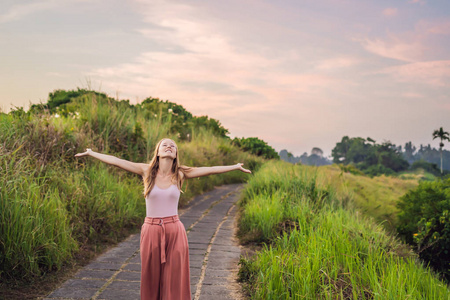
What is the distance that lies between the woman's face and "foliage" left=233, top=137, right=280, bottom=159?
1833 cm

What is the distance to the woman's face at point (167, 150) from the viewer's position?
10.0 feet

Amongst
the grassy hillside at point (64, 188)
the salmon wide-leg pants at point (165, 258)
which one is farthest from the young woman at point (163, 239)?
the grassy hillside at point (64, 188)

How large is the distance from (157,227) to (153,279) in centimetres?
44

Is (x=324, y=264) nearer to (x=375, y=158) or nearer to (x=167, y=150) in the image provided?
(x=167, y=150)

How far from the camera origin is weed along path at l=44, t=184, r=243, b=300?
404 centimetres

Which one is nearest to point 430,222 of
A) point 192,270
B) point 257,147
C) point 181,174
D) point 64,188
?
point 192,270

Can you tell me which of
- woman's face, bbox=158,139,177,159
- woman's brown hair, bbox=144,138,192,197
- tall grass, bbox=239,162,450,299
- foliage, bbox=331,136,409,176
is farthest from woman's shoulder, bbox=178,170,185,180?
foliage, bbox=331,136,409,176

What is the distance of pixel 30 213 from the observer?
4.55 m

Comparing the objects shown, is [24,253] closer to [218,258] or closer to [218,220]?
[218,258]

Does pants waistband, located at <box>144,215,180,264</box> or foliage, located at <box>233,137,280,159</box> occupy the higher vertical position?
foliage, located at <box>233,137,280,159</box>

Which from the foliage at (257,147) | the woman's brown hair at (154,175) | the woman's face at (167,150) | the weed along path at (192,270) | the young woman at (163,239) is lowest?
the weed along path at (192,270)

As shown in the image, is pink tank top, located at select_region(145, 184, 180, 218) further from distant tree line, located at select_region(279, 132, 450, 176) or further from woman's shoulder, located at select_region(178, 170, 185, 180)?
distant tree line, located at select_region(279, 132, 450, 176)

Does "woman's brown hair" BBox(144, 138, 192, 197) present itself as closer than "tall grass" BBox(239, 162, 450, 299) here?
Yes

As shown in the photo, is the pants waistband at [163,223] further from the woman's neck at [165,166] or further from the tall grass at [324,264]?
the tall grass at [324,264]
